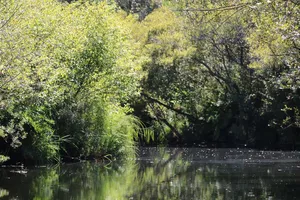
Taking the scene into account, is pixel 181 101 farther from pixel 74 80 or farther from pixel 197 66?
pixel 74 80

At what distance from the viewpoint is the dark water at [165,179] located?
15617 mm

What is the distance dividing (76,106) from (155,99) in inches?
423

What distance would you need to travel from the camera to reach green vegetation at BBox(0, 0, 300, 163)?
56.6ft

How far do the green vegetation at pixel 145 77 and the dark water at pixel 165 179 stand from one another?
1.43 metres

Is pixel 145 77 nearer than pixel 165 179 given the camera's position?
No

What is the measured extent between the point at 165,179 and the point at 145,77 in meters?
15.1

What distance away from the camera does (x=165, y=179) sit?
18.9 m

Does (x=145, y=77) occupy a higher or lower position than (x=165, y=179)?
higher

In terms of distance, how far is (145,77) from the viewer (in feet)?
110

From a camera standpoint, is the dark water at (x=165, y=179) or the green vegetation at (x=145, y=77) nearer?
the dark water at (x=165, y=179)

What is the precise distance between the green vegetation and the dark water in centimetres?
143

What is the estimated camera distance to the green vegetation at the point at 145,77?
17250 millimetres

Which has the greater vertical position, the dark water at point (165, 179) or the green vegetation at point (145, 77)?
the green vegetation at point (145, 77)

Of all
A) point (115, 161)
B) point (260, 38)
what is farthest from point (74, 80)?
point (260, 38)
